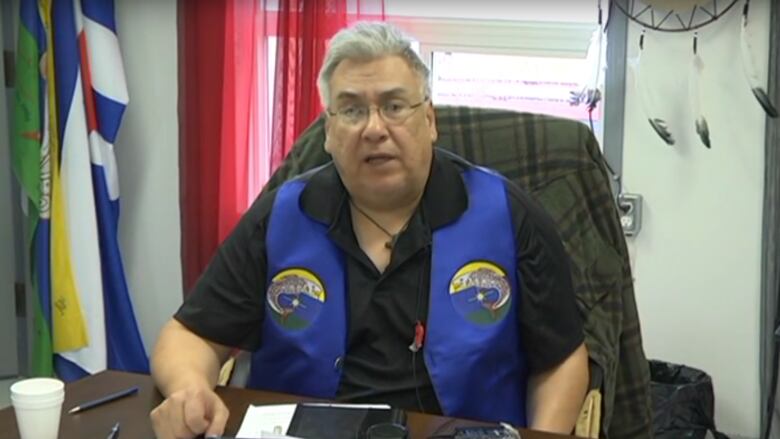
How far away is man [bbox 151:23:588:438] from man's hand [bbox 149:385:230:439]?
0.29m

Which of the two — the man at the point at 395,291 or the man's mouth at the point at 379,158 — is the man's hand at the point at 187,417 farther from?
the man's mouth at the point at 379,158

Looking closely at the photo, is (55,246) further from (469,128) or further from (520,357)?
(520,357)

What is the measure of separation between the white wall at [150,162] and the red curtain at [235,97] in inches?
3.2

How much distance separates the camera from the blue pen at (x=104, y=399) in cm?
148

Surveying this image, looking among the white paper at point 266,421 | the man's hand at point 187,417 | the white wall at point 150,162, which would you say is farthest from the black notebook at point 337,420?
the white wall at point 150,162

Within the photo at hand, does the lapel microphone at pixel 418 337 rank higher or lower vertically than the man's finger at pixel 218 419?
higher

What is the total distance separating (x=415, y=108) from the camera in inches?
70.7

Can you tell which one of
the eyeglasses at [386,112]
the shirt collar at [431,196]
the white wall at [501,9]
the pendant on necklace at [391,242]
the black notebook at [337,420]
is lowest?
the black notebook at [337,420]

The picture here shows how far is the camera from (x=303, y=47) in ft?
10.5

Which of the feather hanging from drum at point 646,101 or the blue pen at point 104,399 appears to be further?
the feather hanging from drum at point 646,101

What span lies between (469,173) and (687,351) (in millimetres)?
1542

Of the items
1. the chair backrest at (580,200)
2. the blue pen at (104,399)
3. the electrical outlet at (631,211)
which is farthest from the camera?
the electrical outlet at (631,211)

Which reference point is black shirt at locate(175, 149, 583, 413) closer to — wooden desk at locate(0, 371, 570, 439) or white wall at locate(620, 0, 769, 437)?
wooden desk at locate(0, 371, 570, 439)

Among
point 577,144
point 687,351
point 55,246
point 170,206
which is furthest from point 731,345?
point 55,246
